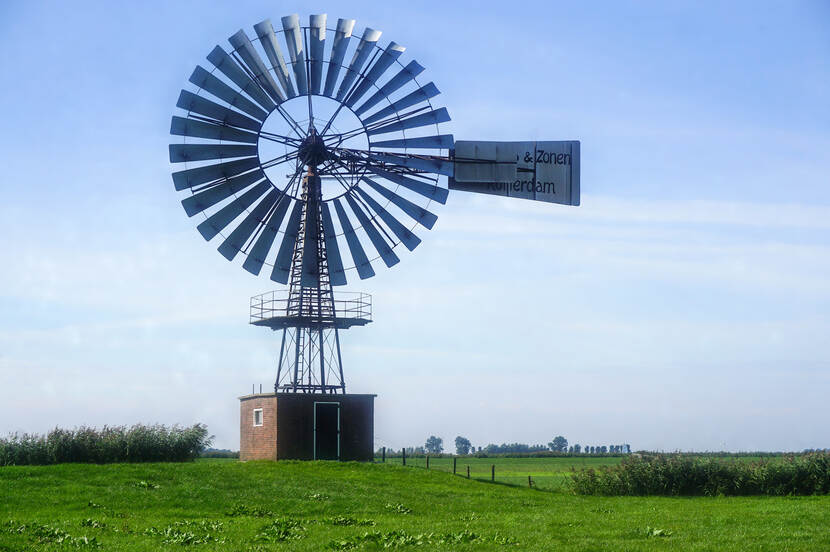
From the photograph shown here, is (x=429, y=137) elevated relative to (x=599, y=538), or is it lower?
elevated

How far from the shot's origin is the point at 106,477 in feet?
102

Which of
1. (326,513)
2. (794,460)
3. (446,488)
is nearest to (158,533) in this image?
(326,513)

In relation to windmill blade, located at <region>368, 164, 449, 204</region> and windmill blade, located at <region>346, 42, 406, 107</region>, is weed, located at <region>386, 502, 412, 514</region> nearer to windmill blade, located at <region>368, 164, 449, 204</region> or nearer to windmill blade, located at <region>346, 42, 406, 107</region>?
windmill blade, located at <region>368, 164, 449, 204</region>

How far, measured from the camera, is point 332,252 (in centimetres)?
3909

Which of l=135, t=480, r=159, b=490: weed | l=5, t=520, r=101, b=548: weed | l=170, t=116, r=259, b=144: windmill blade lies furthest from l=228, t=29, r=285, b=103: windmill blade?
l=5, t=520, r=101, b=548: weed

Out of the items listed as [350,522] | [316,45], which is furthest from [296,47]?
[350,522]

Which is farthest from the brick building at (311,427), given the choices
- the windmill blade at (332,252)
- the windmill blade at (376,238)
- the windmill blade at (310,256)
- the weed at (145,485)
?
the weed at (145,485)

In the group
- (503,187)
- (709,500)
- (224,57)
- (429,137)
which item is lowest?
(709,500)

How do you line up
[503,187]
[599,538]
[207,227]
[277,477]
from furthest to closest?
[207,227], [277,477], [503,187], [599,538]

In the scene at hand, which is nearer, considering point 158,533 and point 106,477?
point 158,533

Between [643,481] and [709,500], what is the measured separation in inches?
171

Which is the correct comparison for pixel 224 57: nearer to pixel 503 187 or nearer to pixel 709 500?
pixel 503 187

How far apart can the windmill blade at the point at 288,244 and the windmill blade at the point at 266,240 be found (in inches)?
15.7

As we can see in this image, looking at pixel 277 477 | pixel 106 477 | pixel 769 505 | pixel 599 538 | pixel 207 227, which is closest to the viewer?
pixel 599 538
